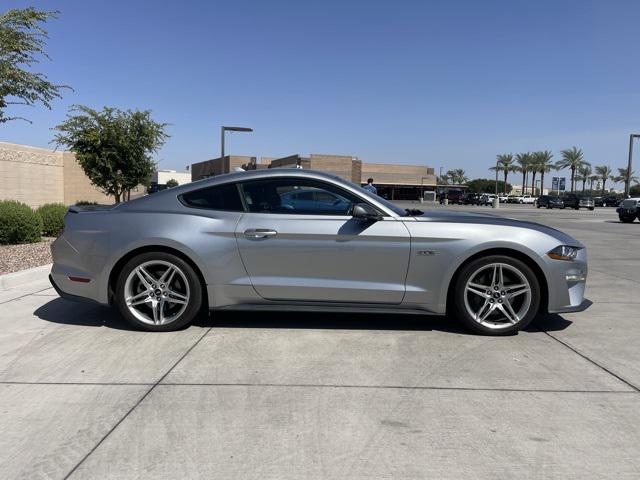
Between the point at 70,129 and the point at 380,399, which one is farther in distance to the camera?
the point at 70,129

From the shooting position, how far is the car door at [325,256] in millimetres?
4906

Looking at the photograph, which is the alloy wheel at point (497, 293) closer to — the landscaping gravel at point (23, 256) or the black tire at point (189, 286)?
the black tire at point (189, 286)

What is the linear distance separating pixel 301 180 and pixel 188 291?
1518 mm

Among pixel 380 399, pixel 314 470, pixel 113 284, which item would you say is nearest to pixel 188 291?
pixel 113 284

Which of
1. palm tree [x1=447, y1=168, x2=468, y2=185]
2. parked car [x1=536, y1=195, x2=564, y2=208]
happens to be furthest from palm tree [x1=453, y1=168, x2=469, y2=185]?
parked car [x1=536, y1=195, x2=564, y2=208]

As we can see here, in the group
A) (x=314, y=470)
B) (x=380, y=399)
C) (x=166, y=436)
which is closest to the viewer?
(x=314, y=470)

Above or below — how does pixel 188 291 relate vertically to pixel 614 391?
above

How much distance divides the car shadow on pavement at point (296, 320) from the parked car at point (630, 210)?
25099mm

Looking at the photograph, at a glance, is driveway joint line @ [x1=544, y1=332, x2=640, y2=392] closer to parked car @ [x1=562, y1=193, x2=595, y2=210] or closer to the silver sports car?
the silver sports car

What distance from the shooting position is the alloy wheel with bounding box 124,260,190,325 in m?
5.06

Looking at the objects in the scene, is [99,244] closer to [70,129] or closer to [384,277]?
[384,277]

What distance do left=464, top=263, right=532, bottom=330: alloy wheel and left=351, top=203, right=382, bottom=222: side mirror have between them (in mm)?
1056

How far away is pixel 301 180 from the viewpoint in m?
5.17

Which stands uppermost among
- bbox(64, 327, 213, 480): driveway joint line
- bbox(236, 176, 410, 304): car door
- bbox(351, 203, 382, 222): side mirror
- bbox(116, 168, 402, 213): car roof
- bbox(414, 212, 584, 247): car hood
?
bbox(116, 168, 402, 213): car roof
